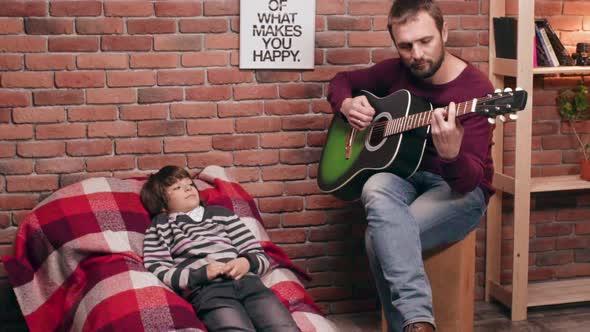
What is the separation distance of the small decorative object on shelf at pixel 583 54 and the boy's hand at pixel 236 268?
1.85 meters

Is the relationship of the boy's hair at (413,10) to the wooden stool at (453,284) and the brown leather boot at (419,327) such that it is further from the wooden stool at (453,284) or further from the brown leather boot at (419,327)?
the brown leather boot at (419,327)

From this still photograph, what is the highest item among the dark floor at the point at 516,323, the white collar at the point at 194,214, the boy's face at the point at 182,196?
the boy's face at the point at 182,196

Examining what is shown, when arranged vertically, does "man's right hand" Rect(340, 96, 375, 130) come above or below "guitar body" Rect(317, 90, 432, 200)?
above

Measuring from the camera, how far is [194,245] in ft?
9.87

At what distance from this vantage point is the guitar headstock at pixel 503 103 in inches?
101

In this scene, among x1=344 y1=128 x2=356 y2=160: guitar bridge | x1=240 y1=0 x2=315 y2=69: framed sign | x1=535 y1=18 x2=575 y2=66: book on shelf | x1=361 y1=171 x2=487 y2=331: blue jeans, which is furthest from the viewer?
x1=535 y1=18 x2=575 y2=66: book on shelf

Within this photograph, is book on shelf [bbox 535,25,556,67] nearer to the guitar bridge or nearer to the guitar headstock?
the guitar bridge

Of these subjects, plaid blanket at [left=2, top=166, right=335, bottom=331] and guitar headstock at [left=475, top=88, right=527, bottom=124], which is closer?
guitar headstock at [left=475, top=88, right=527, bottom=124]

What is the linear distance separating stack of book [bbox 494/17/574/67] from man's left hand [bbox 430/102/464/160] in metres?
1.15

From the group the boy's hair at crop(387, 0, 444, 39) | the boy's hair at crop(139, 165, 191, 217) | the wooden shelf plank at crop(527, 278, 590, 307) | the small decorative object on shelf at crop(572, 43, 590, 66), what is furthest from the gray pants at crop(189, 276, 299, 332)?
the small decorative object on shelf at crop(572, 43, 590, 66)

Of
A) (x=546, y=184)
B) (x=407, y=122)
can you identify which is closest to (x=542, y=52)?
(x=546, y=184)

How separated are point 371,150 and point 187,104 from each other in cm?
89

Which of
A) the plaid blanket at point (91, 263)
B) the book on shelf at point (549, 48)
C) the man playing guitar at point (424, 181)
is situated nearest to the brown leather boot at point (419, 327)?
the man playing guitar at point (424, 181)

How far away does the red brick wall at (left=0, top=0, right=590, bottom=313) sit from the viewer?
11.2ft
